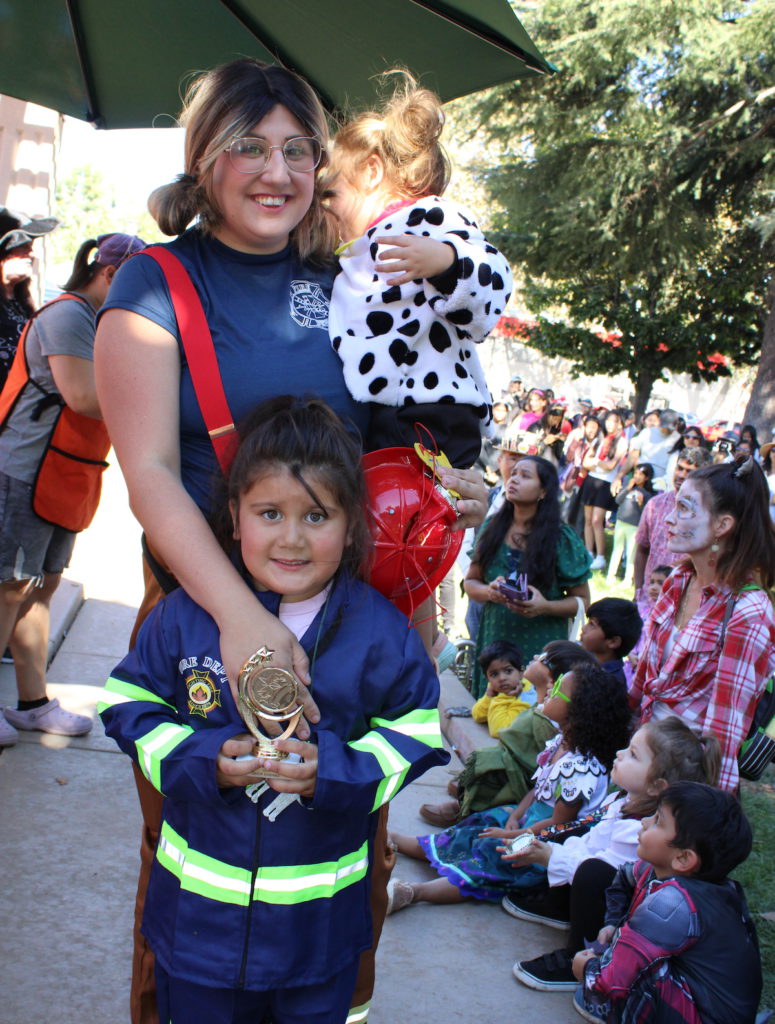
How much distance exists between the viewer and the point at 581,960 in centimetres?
303

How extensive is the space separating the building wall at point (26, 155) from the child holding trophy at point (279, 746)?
9.02 metres

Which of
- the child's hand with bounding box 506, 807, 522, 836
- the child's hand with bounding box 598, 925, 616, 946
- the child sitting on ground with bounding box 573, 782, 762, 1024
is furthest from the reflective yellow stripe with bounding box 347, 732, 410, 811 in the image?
the child's hand with bounding box 506, 807, 522, 836

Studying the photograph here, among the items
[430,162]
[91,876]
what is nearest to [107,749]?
[91,876]

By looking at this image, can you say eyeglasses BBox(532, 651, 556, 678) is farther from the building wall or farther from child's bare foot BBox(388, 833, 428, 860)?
the building wall

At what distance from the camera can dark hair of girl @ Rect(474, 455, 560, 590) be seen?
555 cm

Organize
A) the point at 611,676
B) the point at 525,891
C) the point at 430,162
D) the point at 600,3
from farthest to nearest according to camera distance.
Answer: the point at 600,3 → the point at 611,676 → the point at 525,891 → the point at 430,162

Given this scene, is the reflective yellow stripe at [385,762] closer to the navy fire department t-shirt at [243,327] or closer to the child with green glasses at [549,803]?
the navy fire department t-shirt at [243,327]

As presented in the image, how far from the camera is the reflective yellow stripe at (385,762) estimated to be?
5.88ft

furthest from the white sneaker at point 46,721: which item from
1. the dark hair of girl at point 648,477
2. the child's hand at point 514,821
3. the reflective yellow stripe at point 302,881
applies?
the dark hair of girl at point 648,477

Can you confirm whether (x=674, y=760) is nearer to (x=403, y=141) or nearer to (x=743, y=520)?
(x=743, y=520)

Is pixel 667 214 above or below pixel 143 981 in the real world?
above

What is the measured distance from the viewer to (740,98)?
16.0 m

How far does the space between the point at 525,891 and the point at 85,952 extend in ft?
5.48

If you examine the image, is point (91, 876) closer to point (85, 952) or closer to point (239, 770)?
point (85, 952)
